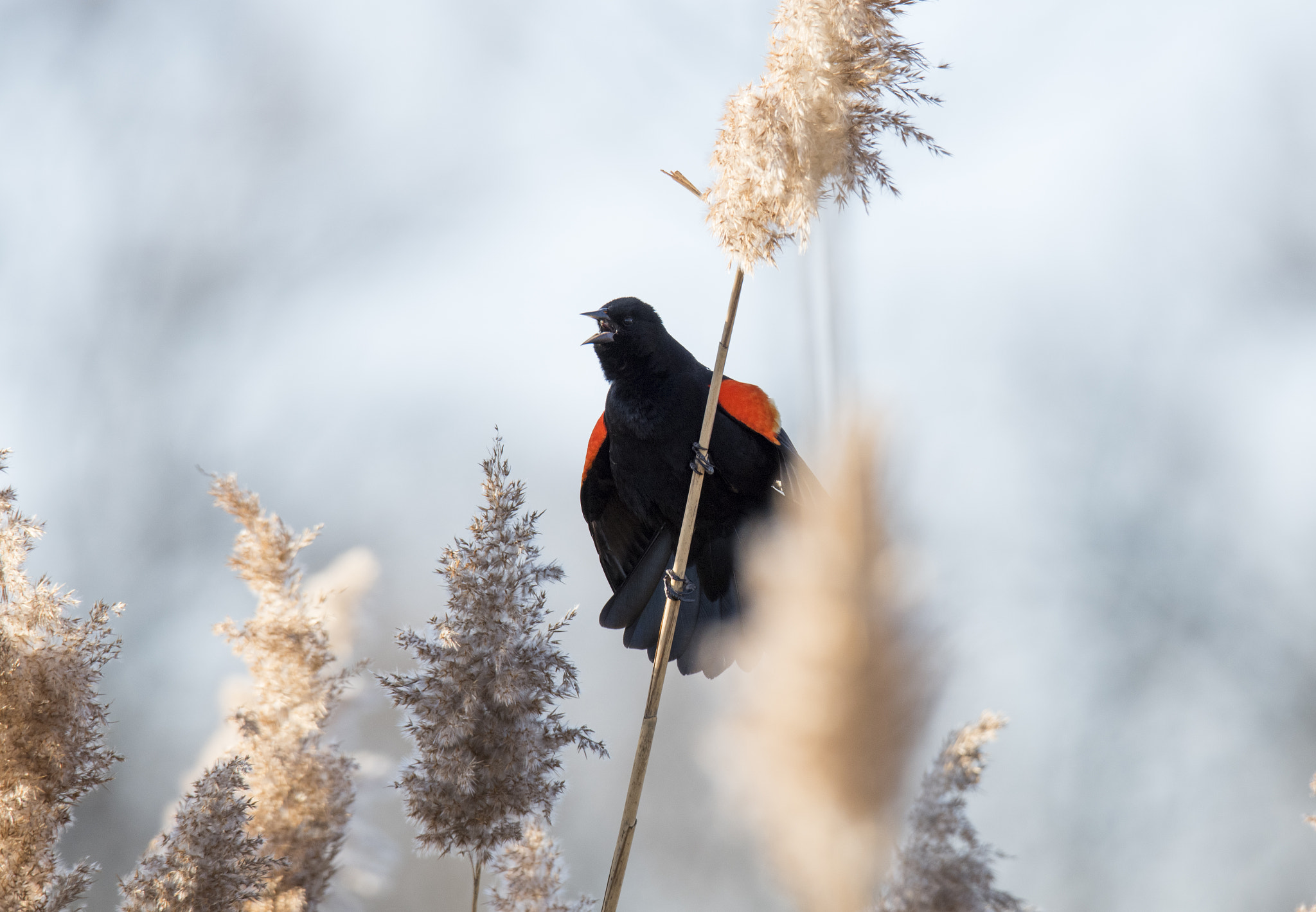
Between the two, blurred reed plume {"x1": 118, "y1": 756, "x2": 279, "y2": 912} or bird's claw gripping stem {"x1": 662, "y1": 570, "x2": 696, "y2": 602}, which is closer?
blurred reed plume {"x1": 118, "y1": 756, "x2": 279, "y2": 912}

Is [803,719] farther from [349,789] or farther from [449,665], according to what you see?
[349,789]

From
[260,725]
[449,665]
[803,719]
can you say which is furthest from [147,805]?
[803,719]

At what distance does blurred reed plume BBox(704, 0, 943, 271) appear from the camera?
1.21 metres

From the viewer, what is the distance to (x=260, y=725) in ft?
4.92

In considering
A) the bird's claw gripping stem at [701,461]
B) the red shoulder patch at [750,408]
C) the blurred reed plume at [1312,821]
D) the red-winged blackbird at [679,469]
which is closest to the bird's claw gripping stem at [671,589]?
the red-winged blackbird at [679,469]

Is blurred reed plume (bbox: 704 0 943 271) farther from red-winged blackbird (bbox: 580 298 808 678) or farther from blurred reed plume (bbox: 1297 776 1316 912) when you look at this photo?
blurred reed plume (bbox: 1297 776 1316 912)

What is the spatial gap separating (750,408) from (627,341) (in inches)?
13.1

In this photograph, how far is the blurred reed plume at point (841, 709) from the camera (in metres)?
0.87

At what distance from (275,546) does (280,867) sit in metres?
0.56

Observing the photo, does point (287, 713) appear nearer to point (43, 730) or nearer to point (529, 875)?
point (43, 730)

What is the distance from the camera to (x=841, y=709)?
35.0 inches

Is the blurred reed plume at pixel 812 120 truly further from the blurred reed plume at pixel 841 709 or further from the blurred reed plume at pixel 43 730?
the blurred reed plume at pixel 43 730

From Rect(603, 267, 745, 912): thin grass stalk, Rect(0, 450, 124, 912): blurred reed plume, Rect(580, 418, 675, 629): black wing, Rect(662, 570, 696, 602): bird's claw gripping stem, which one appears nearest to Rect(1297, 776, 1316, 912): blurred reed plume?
Rect(603, 267, 745, 912): thin grass stalk

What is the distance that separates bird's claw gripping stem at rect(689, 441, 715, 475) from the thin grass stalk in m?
0.01
